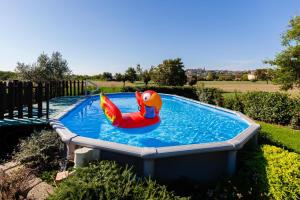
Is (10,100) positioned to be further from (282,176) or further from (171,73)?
(171,73)

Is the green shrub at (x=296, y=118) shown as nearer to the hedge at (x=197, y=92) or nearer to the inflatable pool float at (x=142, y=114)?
the hedge at (x=197, y=92)

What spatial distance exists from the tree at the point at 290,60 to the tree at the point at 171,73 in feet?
101

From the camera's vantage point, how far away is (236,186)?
5.42 meters

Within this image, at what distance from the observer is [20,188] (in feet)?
14.2

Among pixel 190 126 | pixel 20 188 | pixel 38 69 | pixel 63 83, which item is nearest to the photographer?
pixel 20 188

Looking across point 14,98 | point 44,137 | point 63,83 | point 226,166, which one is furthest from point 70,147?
point 63,83

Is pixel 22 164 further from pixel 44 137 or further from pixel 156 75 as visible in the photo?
pixel 156 75

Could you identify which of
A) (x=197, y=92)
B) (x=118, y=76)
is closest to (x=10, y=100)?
(x=197, y=92)

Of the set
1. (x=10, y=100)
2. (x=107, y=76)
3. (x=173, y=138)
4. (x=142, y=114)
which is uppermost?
(x=107, y=76)

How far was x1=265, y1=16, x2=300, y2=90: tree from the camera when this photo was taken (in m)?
14.8

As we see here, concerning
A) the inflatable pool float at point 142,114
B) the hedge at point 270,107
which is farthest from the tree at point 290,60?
the inflatable pool float at point 142,114

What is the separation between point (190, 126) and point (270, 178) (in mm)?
8004

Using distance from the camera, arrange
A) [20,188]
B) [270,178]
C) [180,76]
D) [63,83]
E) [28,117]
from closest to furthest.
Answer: [20,188], [270,178], [28,117], [63,83], [180,76]

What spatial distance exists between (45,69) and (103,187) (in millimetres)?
20338
